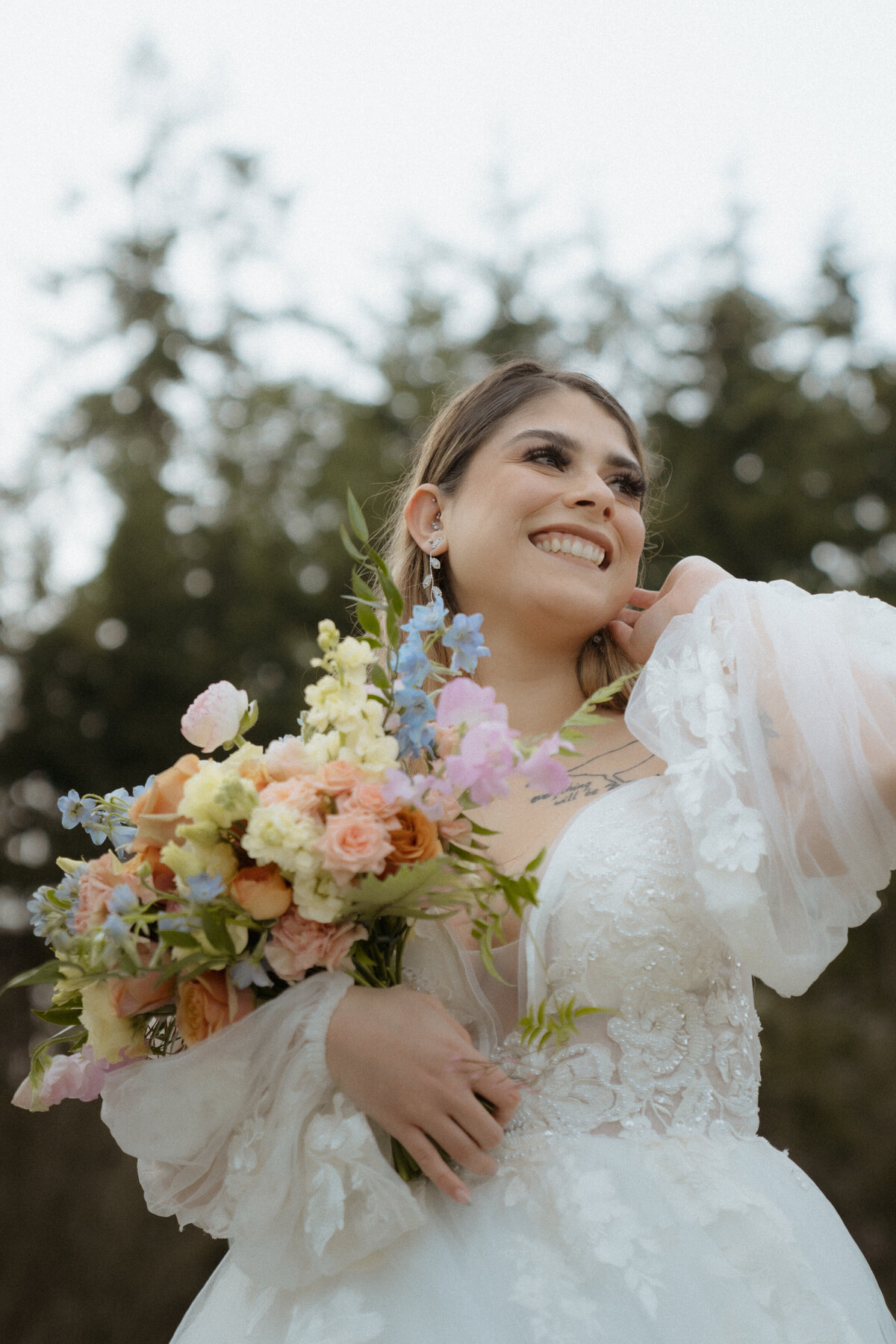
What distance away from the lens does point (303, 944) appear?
176 centimetres

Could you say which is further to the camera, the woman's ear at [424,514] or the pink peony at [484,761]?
the woman's ear at [424,514]

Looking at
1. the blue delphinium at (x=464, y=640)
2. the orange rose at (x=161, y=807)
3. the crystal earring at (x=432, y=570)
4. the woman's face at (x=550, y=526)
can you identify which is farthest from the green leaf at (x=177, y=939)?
the crystal earring at (x=432, y=570)

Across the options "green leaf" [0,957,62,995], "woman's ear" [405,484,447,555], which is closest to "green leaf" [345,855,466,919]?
"green leaf" [0,957,62,995]

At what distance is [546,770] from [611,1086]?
629mm

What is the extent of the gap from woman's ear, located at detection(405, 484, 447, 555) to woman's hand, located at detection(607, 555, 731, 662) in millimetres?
529

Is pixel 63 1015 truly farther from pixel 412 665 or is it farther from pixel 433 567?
pixel 433 567

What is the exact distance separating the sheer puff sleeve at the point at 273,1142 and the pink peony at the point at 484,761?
0.44 m

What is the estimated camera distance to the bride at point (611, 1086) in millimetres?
1724

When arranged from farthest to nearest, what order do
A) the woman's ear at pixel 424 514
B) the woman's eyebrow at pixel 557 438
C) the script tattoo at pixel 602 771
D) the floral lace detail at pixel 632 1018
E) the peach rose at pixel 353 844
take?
the woman's ear at pixel 424 514 → the woman's eyebrow at pixel 557 438 → the script tattoo at pixel 602 771 → the floral lace detail at pixel 632 1018 → the peach rose at pixel 353 844

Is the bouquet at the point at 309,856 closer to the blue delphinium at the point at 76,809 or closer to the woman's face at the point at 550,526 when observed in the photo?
the blue delphinium at the point at 76,809

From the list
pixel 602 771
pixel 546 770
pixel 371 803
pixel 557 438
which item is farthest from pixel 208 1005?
pixel 557 438

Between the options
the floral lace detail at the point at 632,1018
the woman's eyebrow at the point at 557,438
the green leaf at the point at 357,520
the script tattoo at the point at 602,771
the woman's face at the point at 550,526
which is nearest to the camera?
the green leaf at the point at 357,520

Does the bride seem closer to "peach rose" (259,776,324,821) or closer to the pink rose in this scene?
"peach rose" (259,776,324,821)

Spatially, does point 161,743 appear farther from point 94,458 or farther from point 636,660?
point 636,660
